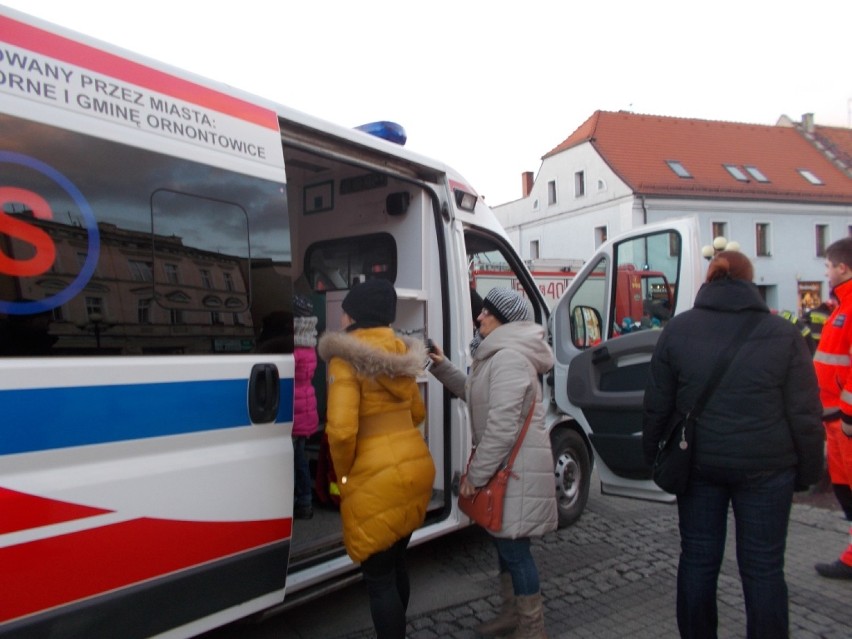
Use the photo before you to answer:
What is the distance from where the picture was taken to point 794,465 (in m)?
2.91

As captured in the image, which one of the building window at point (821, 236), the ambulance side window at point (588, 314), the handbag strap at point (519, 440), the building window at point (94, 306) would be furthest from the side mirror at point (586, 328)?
the building window at point (821, 236)

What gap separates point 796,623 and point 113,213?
3781mm

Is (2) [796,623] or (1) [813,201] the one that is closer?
(2) [796,623]

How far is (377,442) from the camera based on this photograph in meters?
2.98

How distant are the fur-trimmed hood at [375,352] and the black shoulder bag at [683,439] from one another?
3.51ft

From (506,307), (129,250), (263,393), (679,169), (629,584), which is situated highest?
(679,169)

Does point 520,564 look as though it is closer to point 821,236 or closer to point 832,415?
point 832,415

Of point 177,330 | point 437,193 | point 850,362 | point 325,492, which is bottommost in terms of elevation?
point 325,492

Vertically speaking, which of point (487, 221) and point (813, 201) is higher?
point (813, 201)

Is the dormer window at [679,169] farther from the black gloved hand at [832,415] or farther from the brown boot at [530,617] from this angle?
the brown boot at [530,617]

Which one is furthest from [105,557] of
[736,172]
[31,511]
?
[736,172]

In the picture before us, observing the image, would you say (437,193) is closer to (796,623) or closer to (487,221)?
(487,221)

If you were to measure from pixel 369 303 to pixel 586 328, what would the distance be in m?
2.56

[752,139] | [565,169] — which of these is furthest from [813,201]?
[565,169]
